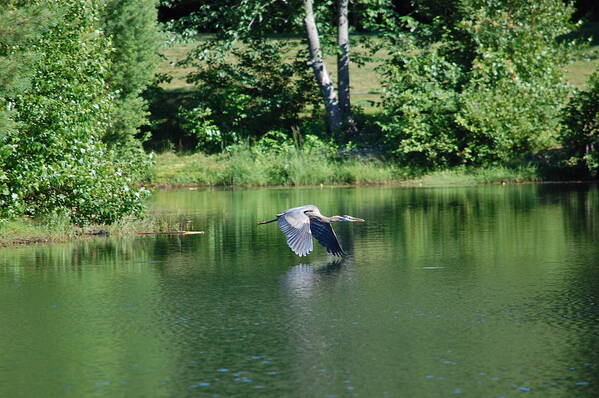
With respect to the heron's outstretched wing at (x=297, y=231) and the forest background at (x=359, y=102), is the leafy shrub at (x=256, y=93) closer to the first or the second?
the forest background at (x=359, y=102)

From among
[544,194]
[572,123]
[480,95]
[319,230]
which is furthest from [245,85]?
[319,230]

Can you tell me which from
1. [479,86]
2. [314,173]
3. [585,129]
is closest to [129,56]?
[314,173]

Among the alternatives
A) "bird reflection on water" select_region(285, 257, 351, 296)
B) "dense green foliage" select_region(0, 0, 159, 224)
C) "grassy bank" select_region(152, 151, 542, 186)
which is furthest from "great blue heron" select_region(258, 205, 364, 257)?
"grassy bank" select_region(152, 151, 542, 186)

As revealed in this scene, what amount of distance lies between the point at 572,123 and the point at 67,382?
25.2 meters

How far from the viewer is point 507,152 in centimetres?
3244

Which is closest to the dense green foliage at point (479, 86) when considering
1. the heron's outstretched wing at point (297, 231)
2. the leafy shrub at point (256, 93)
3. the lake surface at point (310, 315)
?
the leafy shrub at point (256, 93)

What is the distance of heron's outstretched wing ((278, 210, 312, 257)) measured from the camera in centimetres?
1404

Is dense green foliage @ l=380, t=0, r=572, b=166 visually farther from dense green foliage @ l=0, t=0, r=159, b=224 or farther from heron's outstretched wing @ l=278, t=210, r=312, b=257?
heron's outstretched wing @ l=278, t=210, r=312, b=257

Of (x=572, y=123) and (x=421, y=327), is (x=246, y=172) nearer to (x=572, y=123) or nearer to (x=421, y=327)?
(x=572, y=123)

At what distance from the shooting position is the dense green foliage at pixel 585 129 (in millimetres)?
30591

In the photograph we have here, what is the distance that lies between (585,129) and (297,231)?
63.1 ft

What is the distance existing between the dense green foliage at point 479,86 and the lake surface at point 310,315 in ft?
44.1

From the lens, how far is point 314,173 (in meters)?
32.4

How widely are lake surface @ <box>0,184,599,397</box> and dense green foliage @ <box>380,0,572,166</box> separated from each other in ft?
44.1
